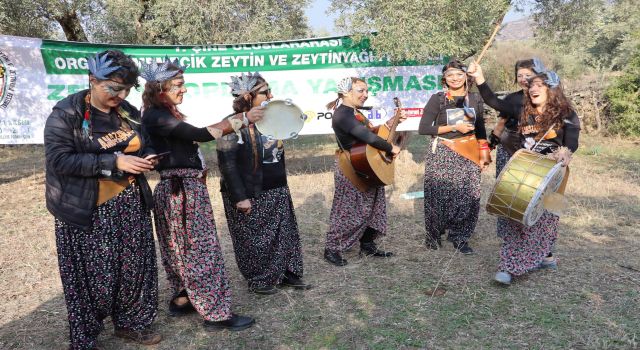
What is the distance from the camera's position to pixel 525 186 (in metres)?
3.89

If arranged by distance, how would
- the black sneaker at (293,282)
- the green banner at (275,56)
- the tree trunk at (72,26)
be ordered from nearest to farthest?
the black sneaker at (293,282), the green banner at (275,56), the tree trunk at (72,26)

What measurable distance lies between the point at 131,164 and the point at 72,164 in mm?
315

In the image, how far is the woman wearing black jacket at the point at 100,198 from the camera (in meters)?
2.97

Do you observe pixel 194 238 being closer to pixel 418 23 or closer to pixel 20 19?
pixel 418 23

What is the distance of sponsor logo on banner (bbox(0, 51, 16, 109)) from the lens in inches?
297

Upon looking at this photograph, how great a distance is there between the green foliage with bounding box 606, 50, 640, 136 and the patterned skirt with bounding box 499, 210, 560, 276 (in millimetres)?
9150

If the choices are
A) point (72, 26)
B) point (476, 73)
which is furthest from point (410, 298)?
point (72, 26)

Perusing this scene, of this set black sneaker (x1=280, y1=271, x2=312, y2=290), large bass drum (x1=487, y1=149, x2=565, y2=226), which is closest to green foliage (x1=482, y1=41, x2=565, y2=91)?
large bass drum (x1=487, y1=149, x2=565, y2=226)

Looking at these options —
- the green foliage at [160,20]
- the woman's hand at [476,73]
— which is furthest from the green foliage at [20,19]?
the woman's hand at [476,73]

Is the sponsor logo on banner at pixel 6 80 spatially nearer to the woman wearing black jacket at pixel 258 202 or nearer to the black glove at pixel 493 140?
the woman wearing black jacket at pixel 258 202

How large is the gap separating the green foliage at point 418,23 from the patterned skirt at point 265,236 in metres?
4.05

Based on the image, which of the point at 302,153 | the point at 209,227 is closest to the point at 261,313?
the point at 209,227

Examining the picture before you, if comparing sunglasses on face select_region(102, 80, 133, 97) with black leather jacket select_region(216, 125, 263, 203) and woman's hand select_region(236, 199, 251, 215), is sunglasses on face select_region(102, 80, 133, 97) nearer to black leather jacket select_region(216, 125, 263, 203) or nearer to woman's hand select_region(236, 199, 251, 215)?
black leather jacket select_region(216, 125, 263, 203)

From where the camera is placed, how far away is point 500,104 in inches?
189
